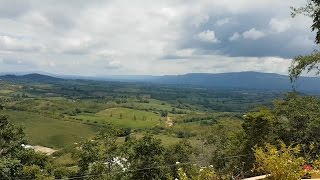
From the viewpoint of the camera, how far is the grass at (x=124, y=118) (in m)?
122

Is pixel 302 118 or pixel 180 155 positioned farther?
pixel 180 155

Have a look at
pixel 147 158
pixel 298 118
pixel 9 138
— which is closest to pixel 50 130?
pixel 9 138

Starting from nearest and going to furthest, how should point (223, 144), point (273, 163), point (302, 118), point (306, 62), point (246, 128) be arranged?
point (273, 163), point (306, 62), point (302, 118), point (246, 128), point (223, 144)

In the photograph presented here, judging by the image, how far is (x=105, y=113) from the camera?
5782 inches

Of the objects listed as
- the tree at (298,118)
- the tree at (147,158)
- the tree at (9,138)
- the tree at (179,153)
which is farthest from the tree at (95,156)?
the tree at (298,118)

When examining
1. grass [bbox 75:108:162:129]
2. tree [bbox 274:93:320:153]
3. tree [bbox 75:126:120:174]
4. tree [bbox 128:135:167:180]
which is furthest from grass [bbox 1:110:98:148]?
tree [bbox 274:93:320:153]

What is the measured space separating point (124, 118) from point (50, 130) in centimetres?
3190

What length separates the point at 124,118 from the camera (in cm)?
13538

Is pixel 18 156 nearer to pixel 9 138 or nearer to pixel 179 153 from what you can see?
pixel 9 138

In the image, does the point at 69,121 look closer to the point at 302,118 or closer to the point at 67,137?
the point at 67,137

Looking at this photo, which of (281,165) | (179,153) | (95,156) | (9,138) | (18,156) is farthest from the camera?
(179,153)

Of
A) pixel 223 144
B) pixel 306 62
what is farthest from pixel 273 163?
pixel 223 144

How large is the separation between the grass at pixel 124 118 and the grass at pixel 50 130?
417 inches

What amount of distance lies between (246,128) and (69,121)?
93.7 m
